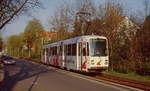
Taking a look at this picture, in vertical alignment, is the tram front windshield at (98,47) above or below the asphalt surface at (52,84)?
above

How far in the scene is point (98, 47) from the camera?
20484mm

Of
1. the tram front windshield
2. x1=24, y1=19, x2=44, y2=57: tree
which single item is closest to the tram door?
the tram front windshield

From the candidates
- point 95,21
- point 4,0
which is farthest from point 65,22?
point 4,0

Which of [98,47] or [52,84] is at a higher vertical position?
[98,47]

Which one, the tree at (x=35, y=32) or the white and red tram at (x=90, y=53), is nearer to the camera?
the white and red tram at (x=90, y=53)

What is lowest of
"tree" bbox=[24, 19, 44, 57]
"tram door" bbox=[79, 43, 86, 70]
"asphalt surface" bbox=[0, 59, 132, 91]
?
"asphalt surface" bbox=[0, 59, 132, 91]

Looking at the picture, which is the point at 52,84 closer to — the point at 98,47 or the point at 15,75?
the point at 98,47

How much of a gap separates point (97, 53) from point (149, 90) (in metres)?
8.30

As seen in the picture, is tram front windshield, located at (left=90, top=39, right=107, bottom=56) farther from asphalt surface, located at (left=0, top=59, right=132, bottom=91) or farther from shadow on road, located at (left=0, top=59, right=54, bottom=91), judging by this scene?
shadow on road, located at (left=0, top=59, right=54, bottom=91)

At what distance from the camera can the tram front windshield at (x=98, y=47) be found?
20219mm

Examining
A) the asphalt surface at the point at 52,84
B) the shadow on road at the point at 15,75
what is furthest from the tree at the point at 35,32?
the asphalt surface at the point at 52,84

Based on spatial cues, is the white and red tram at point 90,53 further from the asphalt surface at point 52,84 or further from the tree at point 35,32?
the tree at point 35,32

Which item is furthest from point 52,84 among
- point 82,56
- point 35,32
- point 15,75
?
point 35,32

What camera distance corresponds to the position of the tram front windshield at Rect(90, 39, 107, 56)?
20.2m
